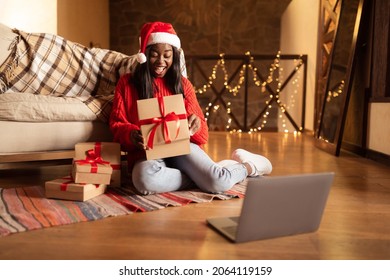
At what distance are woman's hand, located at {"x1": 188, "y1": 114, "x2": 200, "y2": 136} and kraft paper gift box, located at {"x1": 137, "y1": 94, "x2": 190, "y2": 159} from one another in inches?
3.0

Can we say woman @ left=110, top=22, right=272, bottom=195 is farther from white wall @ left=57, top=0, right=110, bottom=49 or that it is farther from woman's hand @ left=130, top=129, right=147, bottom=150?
white wall @ left=57, top=0, right=110, bottom=49

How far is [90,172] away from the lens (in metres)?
1.49

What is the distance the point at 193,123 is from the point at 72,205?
0.56 m

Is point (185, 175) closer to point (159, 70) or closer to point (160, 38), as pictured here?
point (159, 70)

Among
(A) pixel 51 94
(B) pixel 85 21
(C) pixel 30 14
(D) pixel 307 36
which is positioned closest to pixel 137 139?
(A) pixel 51 94

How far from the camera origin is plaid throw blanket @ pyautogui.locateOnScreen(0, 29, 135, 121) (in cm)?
201

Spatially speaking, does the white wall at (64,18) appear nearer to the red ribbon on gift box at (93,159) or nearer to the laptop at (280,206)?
the red ribbon on gift box at (93,159)

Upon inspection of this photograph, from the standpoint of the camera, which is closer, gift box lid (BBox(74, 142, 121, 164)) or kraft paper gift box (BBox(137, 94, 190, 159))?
kraft paper gift box (BBox(137, 94, 190, 159))

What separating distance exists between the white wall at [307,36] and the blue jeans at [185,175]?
292cm

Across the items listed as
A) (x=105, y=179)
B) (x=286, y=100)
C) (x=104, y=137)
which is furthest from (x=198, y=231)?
(x=286, y=100)

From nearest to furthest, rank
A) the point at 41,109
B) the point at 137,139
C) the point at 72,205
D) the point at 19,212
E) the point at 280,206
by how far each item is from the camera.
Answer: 1. the point at 280,206
2. the point at 19,212
3. the point at 72,205
4. the point at 137,139
5. the point at 41,109

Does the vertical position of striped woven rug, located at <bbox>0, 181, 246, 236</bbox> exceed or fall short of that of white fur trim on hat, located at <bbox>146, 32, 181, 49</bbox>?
it falls short

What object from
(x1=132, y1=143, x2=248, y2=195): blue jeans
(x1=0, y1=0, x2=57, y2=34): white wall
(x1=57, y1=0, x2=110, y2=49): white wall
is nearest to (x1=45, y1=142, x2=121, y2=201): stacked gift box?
(x1=132, y1=143, x2=248, y2=195): blue jeans
